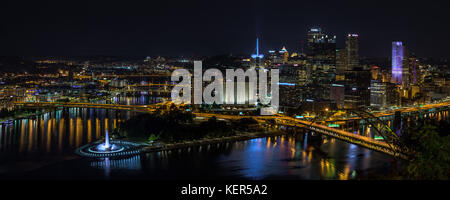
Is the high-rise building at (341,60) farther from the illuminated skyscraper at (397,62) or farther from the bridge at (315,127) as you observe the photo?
the bridge at (315,127)

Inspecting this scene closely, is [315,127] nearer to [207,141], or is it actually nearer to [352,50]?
[207,141]

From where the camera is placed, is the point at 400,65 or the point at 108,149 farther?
the point at 400,65

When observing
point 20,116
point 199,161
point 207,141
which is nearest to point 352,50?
point 207,141

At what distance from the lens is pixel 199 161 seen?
9219 mm

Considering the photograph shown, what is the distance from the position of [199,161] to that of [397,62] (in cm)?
2500

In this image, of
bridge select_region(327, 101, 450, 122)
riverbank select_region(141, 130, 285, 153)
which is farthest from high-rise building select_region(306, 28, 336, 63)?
riverbank select_region(141, 130, 285, 153)

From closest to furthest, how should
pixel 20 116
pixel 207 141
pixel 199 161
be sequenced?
1. pixel 199 161
2. pixel 207 141
3. pixel 20 116

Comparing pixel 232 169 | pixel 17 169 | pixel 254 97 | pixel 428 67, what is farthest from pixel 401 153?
pixel 428 67

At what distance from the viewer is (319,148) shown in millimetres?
10898

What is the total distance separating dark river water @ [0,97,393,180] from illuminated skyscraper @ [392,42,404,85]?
19.5 m

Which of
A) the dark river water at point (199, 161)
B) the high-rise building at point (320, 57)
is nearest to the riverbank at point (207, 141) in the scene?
the dark river water at point (199, 161)

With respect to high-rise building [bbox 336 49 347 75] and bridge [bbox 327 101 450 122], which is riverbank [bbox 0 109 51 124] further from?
high-rise building [bbox 336 49 347 75]

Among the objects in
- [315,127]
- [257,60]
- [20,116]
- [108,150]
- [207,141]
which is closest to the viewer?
[108,150]
